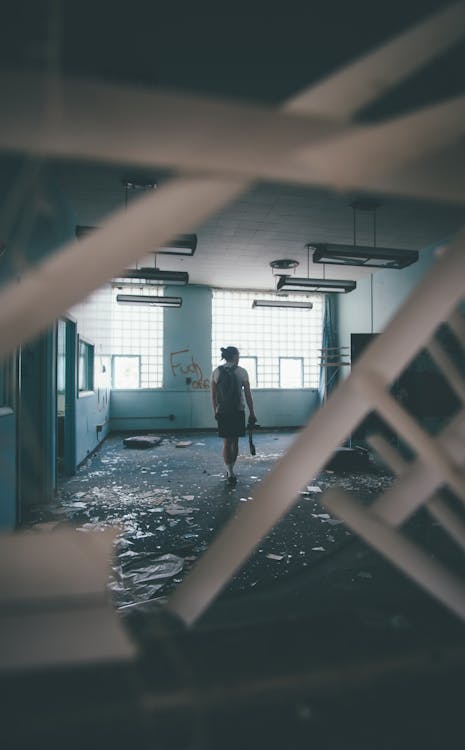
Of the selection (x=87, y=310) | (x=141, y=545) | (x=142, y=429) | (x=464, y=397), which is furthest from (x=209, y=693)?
(x=142, y=429)

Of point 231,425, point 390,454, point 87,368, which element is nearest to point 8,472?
point 231,425

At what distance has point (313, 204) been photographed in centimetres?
474

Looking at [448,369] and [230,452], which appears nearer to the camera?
[448,369]

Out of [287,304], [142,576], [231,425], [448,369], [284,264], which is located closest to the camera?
[448,369]

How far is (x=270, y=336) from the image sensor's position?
9352 millimetres

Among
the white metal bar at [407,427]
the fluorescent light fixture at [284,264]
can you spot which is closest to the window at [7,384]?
the white metal bar at [407,427]

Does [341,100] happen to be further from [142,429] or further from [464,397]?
[142,429]

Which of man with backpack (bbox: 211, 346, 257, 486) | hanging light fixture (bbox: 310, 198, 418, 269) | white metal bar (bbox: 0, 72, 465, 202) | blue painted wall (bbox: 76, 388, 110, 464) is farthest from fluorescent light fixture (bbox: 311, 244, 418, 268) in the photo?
white metal bar (bbox: 0, 72, 465, 202)

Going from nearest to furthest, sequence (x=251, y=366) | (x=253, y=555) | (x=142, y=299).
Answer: (x=253, y=555)
(x=142, y=299)
(x=251, y=366)

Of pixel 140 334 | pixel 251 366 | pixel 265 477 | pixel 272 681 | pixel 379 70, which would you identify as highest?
pixel 140 334

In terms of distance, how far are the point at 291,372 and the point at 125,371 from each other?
12.4ft

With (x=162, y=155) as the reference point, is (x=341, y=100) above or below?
above

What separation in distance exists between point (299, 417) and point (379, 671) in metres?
8.59

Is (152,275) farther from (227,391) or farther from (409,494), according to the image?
(409,494)
